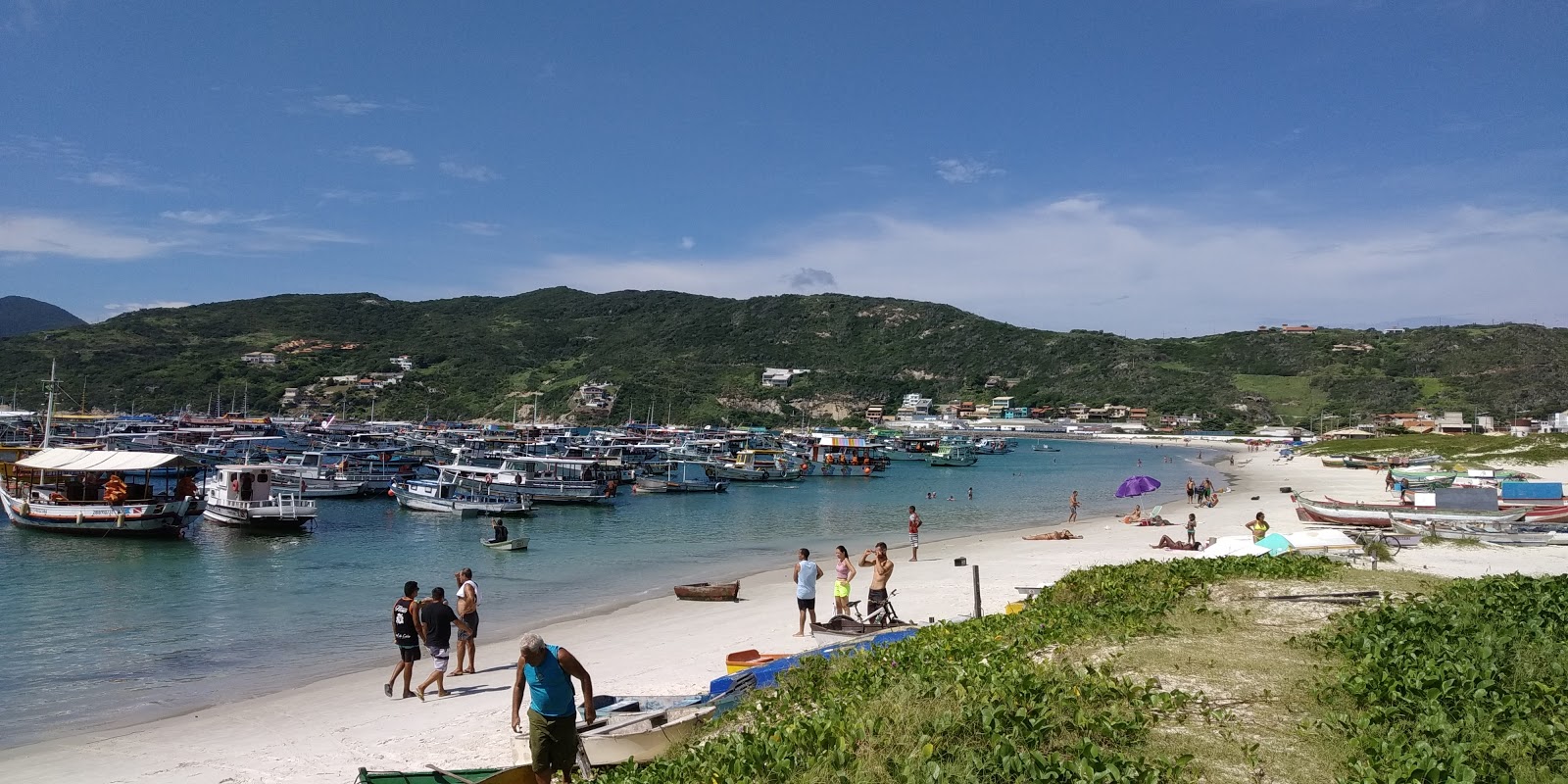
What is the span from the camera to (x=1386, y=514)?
28.9 metres

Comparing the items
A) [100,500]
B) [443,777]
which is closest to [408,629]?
[443,777]

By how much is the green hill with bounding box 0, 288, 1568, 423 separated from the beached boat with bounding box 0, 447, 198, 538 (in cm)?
9381

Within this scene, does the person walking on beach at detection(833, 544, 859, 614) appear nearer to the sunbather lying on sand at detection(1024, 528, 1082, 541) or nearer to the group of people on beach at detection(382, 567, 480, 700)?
the group of people on beach at detection(382, 567, 480, 700)

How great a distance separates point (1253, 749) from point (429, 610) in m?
10.7

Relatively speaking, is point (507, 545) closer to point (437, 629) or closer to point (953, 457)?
point (437, 629)

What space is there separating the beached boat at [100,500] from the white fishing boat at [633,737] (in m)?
29.6

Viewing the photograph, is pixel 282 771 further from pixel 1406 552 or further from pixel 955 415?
pixel 955 415

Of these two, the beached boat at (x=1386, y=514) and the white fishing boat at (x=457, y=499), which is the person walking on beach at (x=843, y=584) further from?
the white fishing boat at (x=457, y=499)

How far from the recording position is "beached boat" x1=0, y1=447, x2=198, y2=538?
3141cm

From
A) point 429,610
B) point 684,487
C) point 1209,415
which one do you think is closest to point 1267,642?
point 429,610

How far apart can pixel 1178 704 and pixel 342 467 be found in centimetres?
5264

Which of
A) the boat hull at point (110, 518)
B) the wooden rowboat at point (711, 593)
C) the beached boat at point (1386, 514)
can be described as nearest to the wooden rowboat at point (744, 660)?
the wooden rowboat at point (711, 593)

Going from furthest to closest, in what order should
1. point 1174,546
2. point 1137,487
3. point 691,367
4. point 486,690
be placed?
point 691,367, point 1137,487, point 1174,546, point 486,690

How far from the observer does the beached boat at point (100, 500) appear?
103 ft
